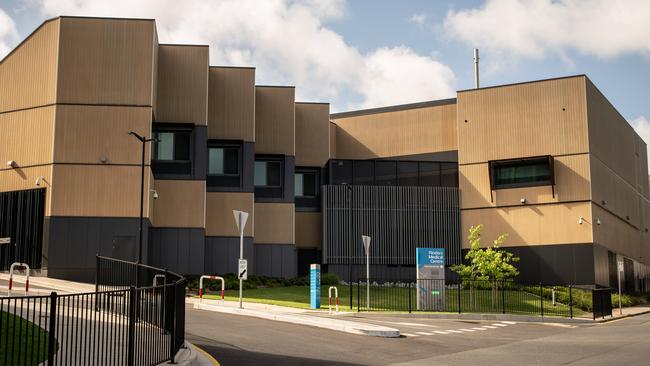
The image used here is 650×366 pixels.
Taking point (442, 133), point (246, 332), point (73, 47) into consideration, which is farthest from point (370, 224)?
point (246, 332)

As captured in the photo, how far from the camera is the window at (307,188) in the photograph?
5238cm

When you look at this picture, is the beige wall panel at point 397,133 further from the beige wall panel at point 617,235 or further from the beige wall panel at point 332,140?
the beige wall panel at point 617,235

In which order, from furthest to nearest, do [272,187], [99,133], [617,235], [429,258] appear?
[617,235]
[272,187]
[99,133]
[429,258]

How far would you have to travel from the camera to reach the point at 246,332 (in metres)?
19.6

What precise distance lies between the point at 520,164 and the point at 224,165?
19190 millimetres

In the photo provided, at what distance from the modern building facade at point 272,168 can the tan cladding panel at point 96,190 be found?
0.08 meters

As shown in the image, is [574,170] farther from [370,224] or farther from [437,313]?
[437,313]

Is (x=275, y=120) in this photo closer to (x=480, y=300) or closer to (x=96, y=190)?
(x=96, y=190)

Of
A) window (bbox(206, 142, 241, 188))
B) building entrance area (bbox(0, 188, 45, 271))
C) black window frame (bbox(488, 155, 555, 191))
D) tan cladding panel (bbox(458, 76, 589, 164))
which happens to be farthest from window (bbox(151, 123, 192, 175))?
black window frame (bbox(488, 155, 555, 191))

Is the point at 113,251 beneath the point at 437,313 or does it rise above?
above

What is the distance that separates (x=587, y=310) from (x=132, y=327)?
105 ft

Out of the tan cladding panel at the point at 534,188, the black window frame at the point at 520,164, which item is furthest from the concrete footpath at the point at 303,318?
the black window frame at the point at 520,164

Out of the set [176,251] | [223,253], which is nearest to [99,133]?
[176,251]

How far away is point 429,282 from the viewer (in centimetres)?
3125
